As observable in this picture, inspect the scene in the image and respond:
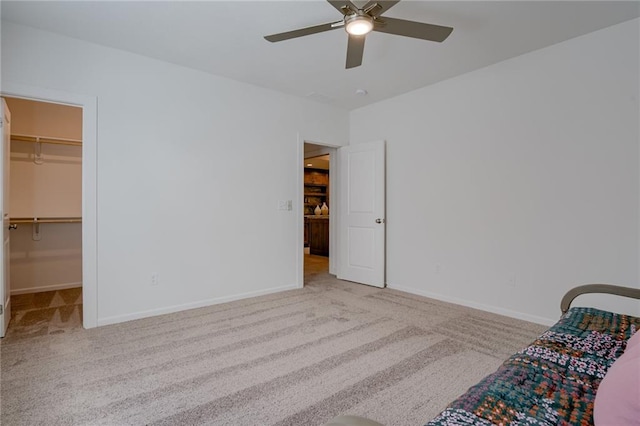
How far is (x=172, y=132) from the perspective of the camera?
344cm

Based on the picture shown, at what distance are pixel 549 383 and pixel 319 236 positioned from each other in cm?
657

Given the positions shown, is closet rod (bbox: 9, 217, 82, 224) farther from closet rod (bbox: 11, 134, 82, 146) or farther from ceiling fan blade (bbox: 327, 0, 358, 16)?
ceiling fan blade (bbox: 327, 0, 358, 16)

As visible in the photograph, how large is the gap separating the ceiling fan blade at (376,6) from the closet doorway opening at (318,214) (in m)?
2.70

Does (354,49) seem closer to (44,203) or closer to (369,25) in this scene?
(369,25)

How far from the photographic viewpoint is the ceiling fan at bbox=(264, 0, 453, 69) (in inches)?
78.2

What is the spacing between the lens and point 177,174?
3.48m

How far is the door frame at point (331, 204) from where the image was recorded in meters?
4.44

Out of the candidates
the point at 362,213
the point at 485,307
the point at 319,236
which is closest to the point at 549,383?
the point at 485,307

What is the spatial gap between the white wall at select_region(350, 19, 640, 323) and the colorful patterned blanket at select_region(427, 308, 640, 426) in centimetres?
145

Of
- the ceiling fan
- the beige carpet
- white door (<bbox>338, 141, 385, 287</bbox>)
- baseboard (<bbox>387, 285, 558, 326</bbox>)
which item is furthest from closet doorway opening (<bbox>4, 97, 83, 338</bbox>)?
baseboard (<bbox>387, 285, 558, 326</bbox>)

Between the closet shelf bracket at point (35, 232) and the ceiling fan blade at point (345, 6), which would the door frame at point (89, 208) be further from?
the ceiling fan blade at point (345, 6)

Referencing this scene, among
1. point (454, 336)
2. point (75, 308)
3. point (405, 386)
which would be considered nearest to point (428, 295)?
point (454, 336)

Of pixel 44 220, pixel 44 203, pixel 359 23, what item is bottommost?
pixel 44 220

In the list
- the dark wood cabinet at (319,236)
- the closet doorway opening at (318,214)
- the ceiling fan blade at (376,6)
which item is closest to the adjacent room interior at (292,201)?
the ceiling fan blade at (376,6)
